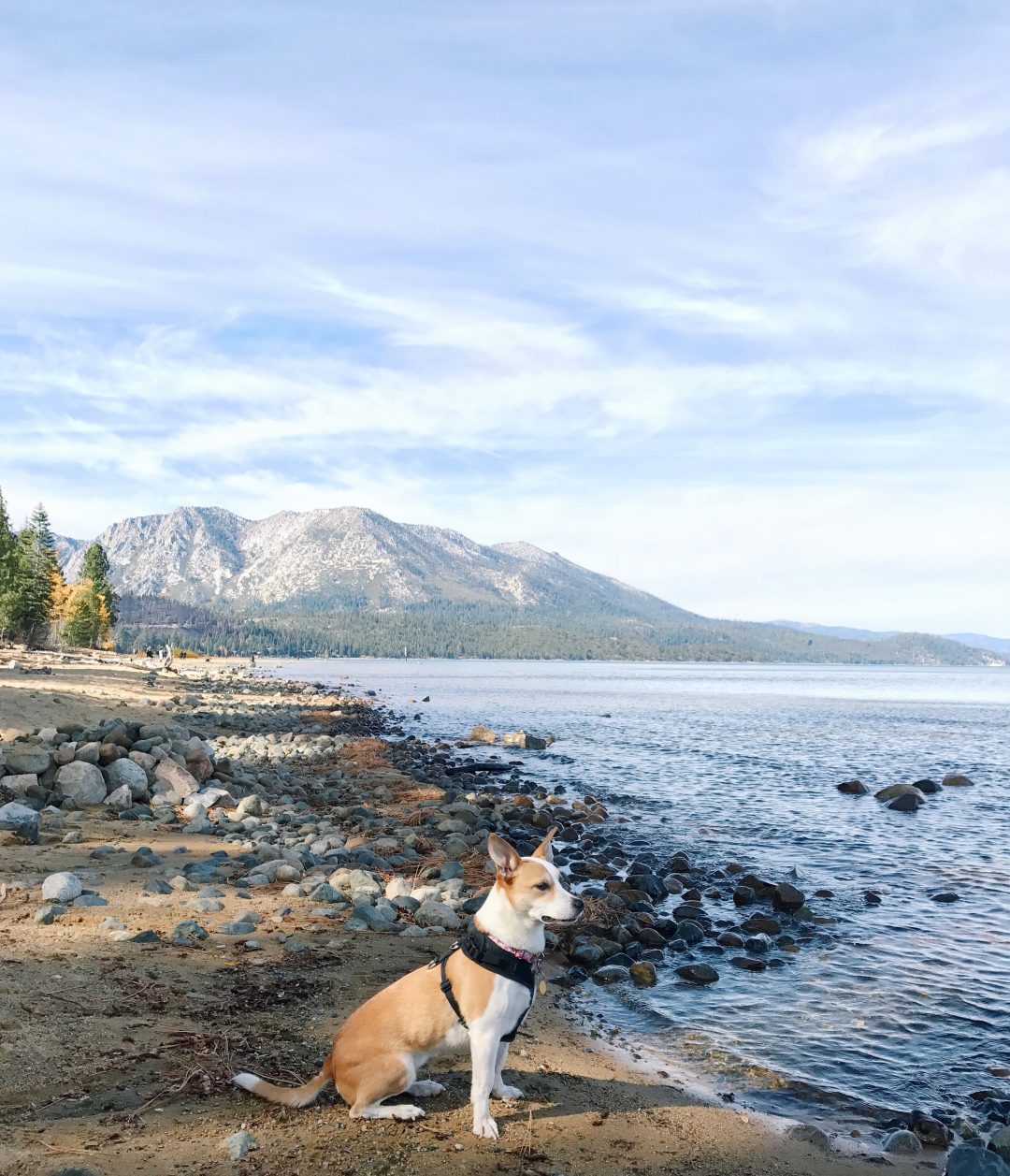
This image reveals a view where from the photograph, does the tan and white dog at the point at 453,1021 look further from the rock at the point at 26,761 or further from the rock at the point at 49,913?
the rock at the point at 26,761

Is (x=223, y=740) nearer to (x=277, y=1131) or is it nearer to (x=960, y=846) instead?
(x=960, y=846)

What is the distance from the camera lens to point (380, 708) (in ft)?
216

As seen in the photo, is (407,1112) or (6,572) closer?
(407,1112)

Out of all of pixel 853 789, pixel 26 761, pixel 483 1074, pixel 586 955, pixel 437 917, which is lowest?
pixel 853 789

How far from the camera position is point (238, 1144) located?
5145mm

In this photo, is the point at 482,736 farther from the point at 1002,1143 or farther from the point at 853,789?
the point at 1002,1143

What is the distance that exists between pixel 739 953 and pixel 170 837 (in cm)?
938

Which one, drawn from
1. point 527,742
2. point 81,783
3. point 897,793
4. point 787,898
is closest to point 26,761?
point 81,783

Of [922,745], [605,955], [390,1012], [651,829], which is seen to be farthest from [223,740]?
[922,745]

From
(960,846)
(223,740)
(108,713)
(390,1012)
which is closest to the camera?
(390,1012)

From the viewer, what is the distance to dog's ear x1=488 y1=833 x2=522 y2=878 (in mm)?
5852

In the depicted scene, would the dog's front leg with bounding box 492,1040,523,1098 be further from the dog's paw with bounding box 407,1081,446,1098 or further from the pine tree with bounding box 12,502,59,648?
the pine tree with bounding box 12,502,59,648

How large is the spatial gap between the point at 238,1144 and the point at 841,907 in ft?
38.6

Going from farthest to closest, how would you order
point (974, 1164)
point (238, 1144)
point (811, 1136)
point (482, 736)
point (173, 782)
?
point (482, 736), point (173, 782), point (811, 1136), point (974, 1164), point (238, 1144)
